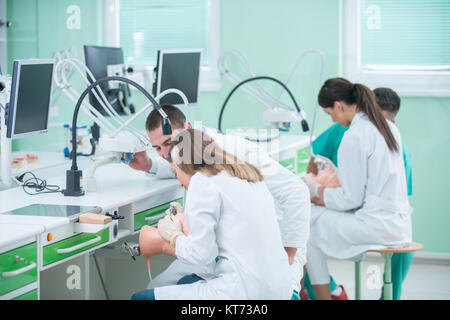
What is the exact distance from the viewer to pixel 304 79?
4.21 meters

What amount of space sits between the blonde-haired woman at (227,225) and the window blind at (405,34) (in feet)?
8.63

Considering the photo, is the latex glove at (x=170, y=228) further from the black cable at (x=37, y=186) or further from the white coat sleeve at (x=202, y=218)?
the black cable at (x=37, y=186)

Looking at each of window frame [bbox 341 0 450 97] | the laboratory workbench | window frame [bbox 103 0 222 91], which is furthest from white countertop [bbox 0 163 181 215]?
window frame [bbox 341 0 450 97]

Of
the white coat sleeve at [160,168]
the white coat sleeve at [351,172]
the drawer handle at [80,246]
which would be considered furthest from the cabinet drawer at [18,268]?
the white coat sleeve at [351,172]

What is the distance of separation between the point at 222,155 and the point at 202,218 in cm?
21

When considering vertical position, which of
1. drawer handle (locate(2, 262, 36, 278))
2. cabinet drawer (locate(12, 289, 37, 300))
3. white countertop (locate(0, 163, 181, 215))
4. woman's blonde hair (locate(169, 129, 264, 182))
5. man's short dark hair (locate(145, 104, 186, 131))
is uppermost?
man's short dark hair (locate(145, 104, 186, 131))

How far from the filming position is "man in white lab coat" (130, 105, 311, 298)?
209cm

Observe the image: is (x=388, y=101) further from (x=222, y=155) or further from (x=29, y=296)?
(x=29, y=296)

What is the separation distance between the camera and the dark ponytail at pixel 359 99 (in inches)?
110

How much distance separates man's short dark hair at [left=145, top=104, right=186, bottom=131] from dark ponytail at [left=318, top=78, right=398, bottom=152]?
0.91 metres

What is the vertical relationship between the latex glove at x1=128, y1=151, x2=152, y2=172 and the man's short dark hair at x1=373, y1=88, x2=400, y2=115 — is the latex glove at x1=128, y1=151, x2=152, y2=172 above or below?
below

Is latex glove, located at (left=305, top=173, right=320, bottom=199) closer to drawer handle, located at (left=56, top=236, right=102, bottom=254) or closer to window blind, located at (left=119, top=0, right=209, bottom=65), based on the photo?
drawer handle, located at (left=56, top=236, right=102, bottom=254)

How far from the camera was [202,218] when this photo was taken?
5.58 ft

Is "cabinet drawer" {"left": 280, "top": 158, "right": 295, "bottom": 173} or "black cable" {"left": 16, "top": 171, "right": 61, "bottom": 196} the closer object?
"black cable" {"left": 16, "top": 171, "right": 61, "bottom": 196}
